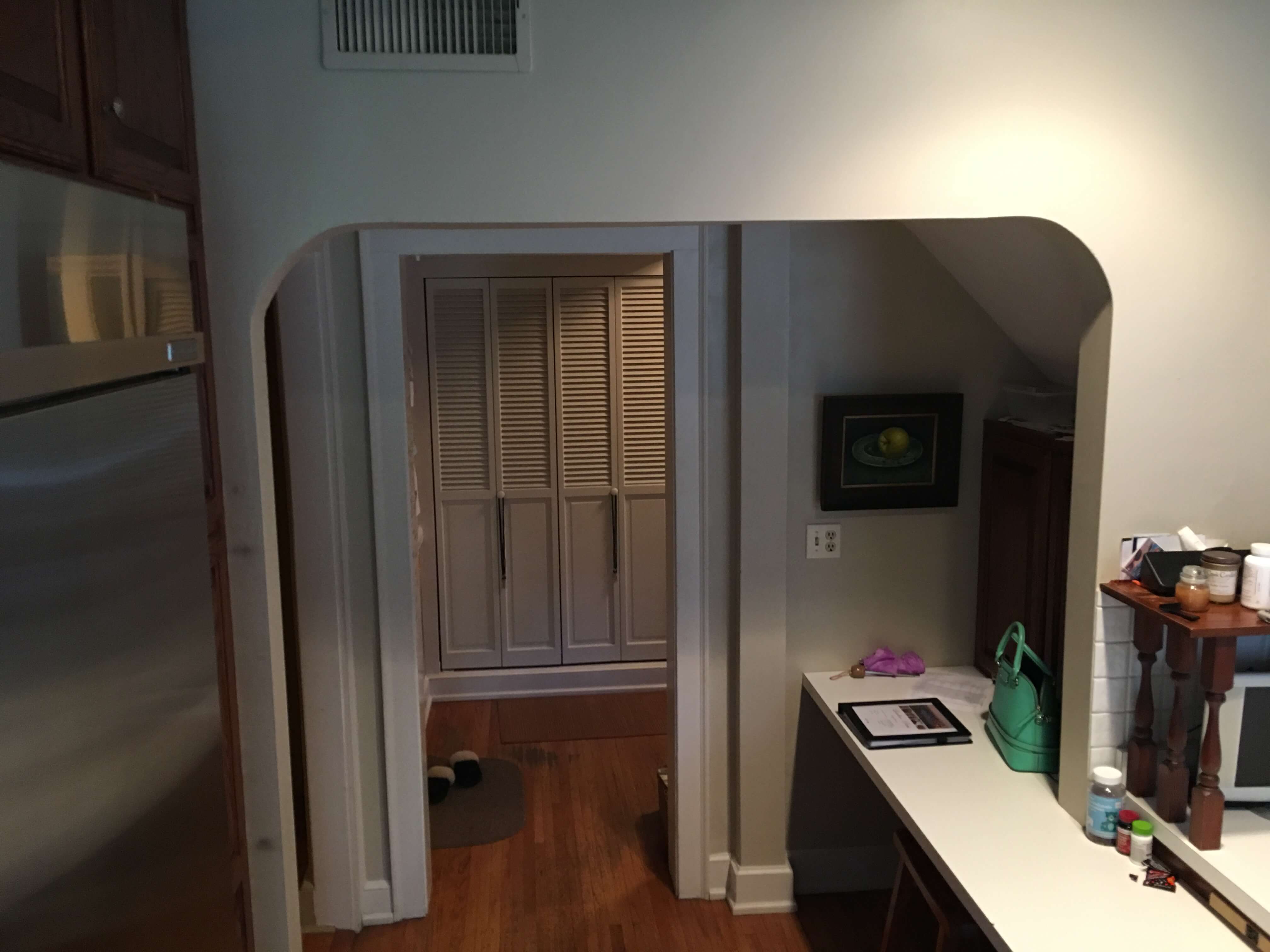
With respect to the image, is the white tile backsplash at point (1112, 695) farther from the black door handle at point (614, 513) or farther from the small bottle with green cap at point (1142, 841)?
the black door handle at point (614, 513)

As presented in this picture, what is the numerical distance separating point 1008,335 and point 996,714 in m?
1.08

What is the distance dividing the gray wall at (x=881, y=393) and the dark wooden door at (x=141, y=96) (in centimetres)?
173

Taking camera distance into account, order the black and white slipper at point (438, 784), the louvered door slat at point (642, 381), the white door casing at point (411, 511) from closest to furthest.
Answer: the white door casing at point (411, 511) < the black and white slipper at point (438, 784) < the louvered door slat at point (642, 381)

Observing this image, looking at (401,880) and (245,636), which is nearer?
(245,636)

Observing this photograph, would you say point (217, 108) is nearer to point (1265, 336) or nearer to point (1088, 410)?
point (1088, 410)

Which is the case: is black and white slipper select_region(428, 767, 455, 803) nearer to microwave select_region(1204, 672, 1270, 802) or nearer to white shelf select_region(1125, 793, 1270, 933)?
white shelf select_region(1125, 793, 1270, 933)

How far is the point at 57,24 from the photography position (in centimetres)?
114

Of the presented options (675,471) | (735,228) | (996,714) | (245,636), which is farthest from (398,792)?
(735,228)

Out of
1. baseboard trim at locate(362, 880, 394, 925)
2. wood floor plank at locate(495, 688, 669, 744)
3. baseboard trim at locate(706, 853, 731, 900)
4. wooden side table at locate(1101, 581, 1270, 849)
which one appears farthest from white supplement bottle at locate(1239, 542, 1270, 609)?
wood floor plank at locate(495, 688, 669, 744)

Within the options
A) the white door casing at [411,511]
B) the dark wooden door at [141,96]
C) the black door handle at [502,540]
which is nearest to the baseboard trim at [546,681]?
the black door handle at [502,540]

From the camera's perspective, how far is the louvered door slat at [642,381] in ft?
14.9

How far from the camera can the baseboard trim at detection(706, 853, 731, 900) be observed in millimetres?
3168

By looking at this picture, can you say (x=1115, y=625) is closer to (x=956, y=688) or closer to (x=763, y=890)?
(x=956, y=688)

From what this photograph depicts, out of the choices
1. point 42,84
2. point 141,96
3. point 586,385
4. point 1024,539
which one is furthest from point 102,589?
point 586,385
